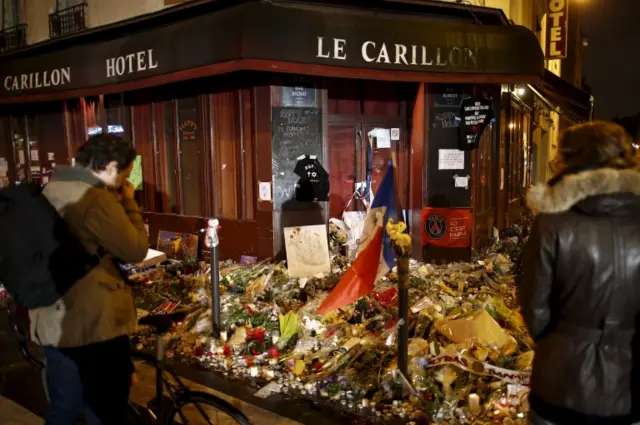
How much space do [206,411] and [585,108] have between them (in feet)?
54.0

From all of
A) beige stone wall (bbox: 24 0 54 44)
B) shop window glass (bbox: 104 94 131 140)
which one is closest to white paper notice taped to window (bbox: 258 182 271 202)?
shop window glass (bbox: 104 94 131 140)

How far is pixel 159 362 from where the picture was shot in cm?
313

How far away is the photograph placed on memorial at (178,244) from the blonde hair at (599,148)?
284 inches

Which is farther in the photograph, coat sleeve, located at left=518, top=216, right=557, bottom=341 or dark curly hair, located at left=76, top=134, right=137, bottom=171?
dark curly hair, located at left=76, top=134, right=137, bottom=171

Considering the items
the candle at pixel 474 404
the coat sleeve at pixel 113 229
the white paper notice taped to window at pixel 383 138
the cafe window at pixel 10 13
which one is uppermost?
the cafe window at pixel 10 13

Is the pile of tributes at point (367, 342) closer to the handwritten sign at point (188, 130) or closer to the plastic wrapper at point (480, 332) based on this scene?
the plastic wrapper at point (480, 332)

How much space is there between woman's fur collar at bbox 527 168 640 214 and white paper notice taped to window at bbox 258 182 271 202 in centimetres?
591

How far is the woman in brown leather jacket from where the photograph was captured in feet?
7.34

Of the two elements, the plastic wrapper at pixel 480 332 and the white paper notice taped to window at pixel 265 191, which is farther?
the white paper notice taped to window at pixel 265 191

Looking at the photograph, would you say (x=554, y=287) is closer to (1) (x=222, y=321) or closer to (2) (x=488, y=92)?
(1) (x=222, y=321)

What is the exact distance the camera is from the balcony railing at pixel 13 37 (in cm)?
1287

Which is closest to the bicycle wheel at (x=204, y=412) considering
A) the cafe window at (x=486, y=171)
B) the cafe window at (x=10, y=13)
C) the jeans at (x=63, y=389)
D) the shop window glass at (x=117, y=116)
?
the jeans at (x=63, y=389)

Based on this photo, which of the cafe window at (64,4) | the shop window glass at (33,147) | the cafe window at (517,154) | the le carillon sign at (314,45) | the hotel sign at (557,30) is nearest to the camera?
the le carillon sign at (314,45)

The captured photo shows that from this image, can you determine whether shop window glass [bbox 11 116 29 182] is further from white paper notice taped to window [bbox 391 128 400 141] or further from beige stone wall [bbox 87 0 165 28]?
white paper notice taped to window [bbox 391 128 400 141]
